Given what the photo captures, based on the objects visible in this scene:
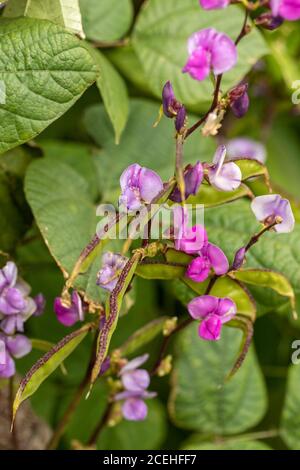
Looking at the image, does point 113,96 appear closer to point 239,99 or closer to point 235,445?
point 239,99

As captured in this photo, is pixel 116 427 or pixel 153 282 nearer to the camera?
pixel 116 427

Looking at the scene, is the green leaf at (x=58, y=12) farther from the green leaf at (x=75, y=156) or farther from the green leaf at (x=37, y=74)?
the green leaf at (x=75, y=156)

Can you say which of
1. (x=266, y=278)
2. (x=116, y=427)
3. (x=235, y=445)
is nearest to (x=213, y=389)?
(x=235, y=445)

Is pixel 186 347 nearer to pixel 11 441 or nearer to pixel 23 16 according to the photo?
pixel 11 441

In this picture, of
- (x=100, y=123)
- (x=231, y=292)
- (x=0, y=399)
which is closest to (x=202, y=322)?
(x=231, y=292)

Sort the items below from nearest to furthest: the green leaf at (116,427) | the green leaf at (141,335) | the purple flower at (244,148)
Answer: the green leaf at (141,335) → the green leaf at (116,427) → the purple flower at (244,148)

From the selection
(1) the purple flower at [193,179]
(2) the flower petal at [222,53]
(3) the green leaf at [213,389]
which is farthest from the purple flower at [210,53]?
(3) the green leaf at [213,389]
